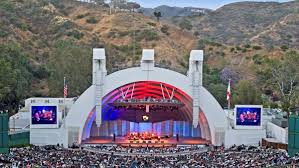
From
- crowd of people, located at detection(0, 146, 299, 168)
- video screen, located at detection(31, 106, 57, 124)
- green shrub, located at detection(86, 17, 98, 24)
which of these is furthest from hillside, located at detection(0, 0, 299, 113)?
crowd of people, located at detection(0, 146, 299, 168)

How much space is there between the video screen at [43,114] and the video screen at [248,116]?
14.8 m

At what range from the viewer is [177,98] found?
50469 mm

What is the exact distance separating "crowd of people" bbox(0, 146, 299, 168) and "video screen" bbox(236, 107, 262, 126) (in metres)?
2.39

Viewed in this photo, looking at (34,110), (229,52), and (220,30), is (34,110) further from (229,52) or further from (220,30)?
(220,30)

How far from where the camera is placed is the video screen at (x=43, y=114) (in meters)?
46.3

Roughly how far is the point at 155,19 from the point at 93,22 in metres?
15.0

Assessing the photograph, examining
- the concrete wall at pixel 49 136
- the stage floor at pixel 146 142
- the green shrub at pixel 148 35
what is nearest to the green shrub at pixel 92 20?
the green shrub at pixel 148 35

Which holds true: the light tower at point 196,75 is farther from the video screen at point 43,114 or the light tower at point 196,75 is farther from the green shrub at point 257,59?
the green shrub at point 257,59

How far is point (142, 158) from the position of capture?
135 feet

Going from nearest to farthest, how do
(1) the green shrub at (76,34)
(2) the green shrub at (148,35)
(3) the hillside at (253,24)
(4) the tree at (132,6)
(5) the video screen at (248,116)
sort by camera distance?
(5) the video screen at (248,116), (1) the green shrub at (76,34), (2) the green shrub at (148,35), (3) the hillside at (253,24), (4) the tree at (132,6)

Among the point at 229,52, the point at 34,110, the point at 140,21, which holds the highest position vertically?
the point at 140,21

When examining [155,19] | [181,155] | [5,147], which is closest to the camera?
[5,147]

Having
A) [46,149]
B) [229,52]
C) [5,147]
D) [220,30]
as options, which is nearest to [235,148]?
[46,149]

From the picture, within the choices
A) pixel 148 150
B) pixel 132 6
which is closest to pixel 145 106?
pixel 148 150
